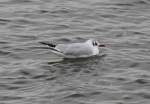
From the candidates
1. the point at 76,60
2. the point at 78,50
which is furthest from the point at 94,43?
the point at 76,60

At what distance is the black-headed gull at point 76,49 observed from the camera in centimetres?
1427

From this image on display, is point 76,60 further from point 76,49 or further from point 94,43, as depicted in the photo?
point 94,43

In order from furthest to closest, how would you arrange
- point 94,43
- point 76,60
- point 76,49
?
point 94,43, point 76,60, point 76,49

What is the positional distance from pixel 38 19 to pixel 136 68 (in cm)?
466

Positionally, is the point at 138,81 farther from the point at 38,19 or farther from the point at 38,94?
the point at 38,19

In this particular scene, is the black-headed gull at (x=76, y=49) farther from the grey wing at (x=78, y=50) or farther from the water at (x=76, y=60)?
the water at (x=76, y=60)

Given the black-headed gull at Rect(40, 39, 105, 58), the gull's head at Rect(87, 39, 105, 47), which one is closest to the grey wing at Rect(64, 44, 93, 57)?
the black-headed gull at Rect(40, 39, 105, 58)

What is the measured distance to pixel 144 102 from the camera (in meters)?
11.5

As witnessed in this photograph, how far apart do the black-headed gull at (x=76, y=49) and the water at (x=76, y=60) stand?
184 millimetres

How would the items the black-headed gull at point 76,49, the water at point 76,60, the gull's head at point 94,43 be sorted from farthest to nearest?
the gull's head at point 94,43 < the black-headed gull at point 76,49 < the water at point 76,60

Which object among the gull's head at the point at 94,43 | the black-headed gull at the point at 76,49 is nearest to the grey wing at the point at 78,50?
the black-headed gull at the point at 76,49

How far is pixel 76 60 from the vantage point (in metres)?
14.5

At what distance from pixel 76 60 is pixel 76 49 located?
369 millimetres

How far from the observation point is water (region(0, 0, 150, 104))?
39.1ft
